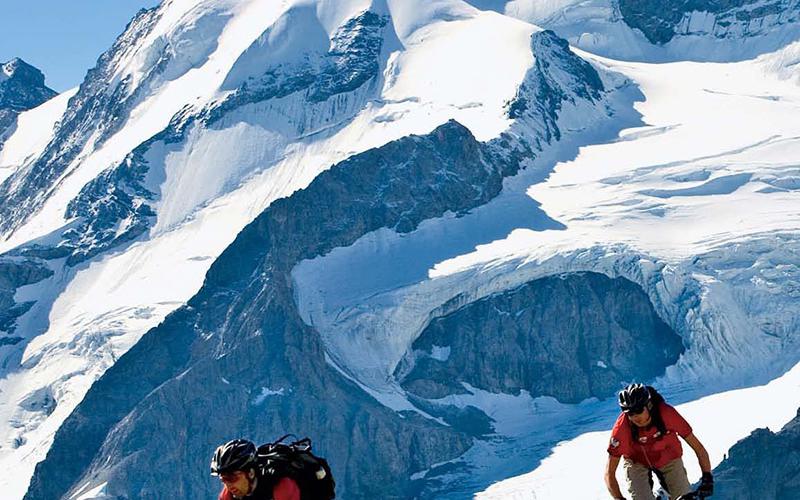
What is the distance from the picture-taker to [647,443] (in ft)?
116

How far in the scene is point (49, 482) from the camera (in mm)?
192625

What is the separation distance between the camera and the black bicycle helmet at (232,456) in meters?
30.2

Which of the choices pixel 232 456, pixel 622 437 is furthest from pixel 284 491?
pixel 622 437

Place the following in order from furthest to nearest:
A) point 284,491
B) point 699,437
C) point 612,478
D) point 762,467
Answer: point 762,467, point 699,437, point 612,478, point 284,491

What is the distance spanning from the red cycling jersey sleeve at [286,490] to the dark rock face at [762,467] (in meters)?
141

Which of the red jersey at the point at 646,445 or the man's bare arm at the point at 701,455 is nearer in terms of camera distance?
the man's bare arm at the point at 701,455

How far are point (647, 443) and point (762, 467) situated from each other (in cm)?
14283

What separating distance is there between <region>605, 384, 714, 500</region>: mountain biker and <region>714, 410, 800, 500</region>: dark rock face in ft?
444

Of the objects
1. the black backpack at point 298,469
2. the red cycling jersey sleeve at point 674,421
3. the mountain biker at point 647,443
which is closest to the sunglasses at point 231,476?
the black backpack at point 298,469

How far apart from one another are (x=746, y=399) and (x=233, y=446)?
6056 inches

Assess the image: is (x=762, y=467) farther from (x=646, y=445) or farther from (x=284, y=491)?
(x=284, y=491)

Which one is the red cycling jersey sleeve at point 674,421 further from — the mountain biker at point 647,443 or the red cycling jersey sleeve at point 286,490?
the red cycling jersey sleeve at point 286,490

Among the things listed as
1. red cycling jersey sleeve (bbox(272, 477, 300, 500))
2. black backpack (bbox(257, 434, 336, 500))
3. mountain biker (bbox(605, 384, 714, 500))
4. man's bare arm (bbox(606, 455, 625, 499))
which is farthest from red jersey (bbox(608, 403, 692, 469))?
red cycling jersey sleeve (bbox(272, 477, 300, 500))

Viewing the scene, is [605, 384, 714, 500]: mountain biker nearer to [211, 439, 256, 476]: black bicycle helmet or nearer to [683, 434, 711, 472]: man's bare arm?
[683, 434, 711, 472]: man's bare arm
